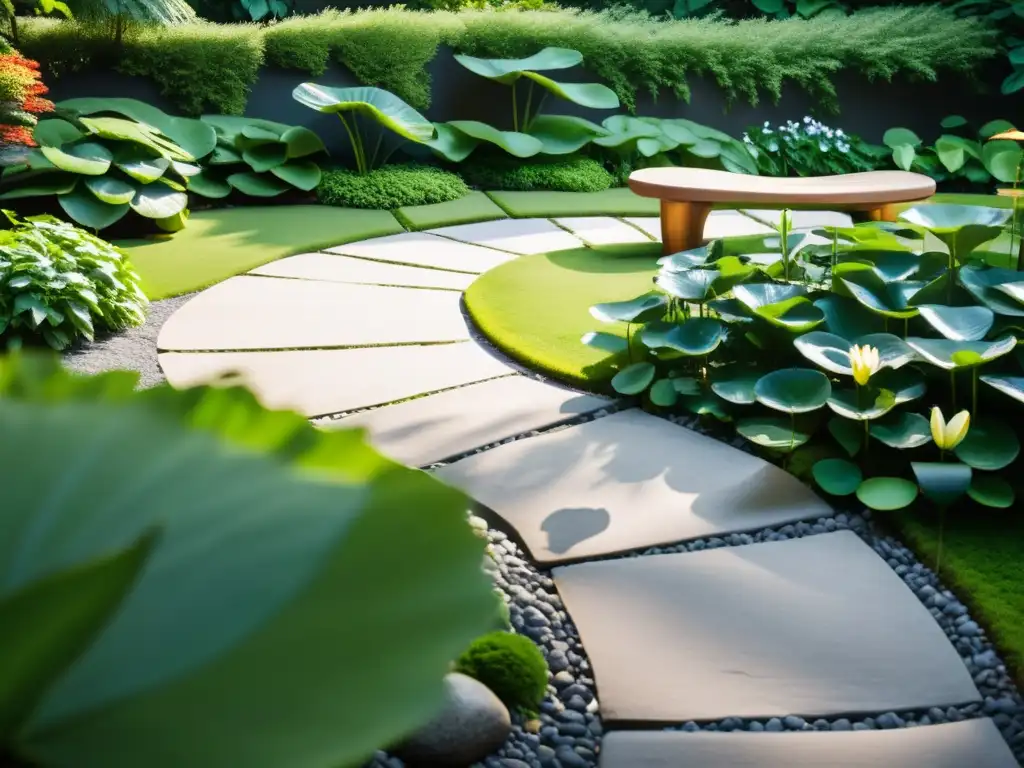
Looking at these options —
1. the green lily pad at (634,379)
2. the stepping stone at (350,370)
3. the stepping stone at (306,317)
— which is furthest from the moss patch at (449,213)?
the green lily pad at (634,379)

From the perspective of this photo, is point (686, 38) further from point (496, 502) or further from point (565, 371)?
point (496, 502)

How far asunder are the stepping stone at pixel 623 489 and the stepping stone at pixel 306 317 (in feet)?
3.72

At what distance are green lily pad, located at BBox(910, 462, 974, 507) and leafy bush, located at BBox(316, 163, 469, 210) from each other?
4.34 metres

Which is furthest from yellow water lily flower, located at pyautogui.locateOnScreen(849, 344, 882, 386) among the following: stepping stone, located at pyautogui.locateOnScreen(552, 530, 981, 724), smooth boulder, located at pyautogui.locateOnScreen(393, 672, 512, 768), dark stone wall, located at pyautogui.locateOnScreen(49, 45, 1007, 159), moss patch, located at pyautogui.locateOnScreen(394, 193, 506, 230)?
dark stone wall, located at pyautogui.locateOnScreen(49, 45, 1007, 159)

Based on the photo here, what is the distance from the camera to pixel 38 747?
7.3 inches

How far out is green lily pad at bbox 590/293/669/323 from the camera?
2.91 metres

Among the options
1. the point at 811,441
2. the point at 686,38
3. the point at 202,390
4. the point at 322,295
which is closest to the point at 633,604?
the point at 811,441

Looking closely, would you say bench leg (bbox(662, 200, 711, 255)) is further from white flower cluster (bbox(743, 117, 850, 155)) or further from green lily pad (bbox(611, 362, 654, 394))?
white flower cluster (bbox(743, 117, 850, 155))

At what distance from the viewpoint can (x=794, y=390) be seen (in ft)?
7.88

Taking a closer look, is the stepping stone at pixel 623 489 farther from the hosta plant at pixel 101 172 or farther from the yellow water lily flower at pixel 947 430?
the hosta plant at pixel 101 172

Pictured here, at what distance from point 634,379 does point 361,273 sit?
1896 millimetres

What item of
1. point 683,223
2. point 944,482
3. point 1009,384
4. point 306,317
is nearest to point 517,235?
point 683,223

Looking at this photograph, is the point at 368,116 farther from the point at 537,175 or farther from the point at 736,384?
the point at 736,384

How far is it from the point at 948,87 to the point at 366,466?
29.1 feet
